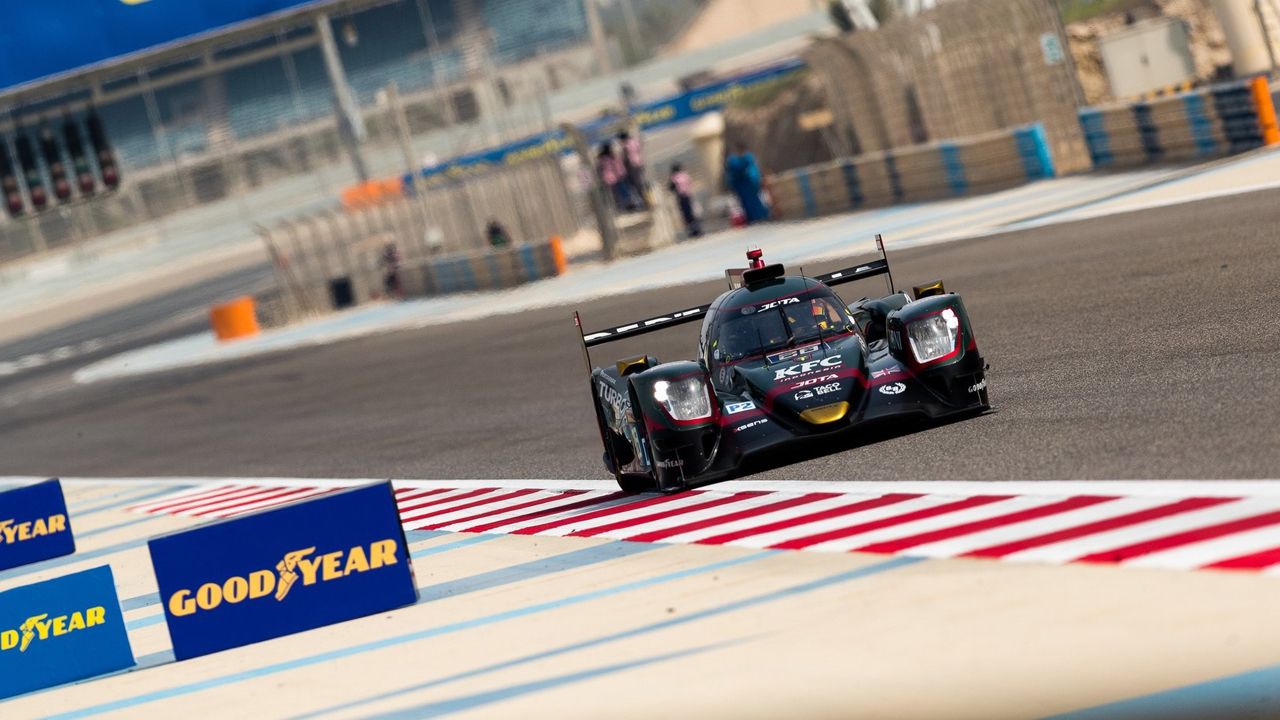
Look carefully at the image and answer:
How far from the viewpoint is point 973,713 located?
17.9 feet

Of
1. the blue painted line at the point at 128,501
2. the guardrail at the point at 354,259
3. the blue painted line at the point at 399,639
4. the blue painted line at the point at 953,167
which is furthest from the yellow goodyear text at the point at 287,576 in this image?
the guardrail at the point at 354,259

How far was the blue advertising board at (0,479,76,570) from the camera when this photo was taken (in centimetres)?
1478

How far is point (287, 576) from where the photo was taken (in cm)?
898

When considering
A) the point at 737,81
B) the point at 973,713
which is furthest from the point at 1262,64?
the point at 737,81

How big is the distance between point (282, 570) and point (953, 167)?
22.6 m

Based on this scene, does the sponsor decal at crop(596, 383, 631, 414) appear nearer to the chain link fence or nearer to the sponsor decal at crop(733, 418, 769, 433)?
the sponsor decal at crop(733, 418, 769, 433)

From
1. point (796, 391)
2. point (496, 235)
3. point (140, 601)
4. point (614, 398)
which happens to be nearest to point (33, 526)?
point (140, 601)

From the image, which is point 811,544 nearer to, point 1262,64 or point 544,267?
point 1262,64

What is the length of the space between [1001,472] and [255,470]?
11378mm

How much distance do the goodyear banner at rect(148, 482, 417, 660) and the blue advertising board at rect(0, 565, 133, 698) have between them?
1.25 feet

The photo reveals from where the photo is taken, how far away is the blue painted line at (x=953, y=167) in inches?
1172

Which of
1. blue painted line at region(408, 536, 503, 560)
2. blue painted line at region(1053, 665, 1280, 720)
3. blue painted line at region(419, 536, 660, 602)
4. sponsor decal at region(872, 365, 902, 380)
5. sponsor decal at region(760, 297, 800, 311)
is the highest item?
Result: sponsor decal at region(760, 297, 800, 311)

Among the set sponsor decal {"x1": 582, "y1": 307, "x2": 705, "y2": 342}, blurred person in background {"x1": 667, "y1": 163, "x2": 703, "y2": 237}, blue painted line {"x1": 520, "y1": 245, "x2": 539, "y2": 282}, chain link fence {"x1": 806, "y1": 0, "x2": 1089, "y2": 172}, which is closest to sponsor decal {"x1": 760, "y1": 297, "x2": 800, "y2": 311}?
sponsor decal {"x1": 582, "y1": 307, "x2": 705, "y2": 342}

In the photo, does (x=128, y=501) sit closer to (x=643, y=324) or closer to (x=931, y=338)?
(x=643, y=324)
